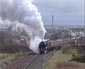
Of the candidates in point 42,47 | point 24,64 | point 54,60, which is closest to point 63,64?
point 24,64

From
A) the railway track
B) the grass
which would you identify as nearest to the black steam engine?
the grass

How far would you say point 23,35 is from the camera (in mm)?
97000

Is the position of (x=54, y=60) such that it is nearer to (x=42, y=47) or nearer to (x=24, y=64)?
(x=24, y=64)

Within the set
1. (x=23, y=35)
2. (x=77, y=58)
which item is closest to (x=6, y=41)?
(x=23, y=35)

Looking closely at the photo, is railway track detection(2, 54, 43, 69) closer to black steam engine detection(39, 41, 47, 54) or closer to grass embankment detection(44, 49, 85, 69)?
grass embankment detection(44, 49, 85, 69)

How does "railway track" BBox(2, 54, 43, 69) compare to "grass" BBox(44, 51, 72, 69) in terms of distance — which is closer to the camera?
"railway track" BBox(2, 54, 43, 69)

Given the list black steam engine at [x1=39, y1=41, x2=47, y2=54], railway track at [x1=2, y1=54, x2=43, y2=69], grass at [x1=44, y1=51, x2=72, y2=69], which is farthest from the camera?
black steam engine at [x1=39, y1=41, x2=47, y2=54]

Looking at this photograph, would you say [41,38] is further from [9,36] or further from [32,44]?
[9,36]

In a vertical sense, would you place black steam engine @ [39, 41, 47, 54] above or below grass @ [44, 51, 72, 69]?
above

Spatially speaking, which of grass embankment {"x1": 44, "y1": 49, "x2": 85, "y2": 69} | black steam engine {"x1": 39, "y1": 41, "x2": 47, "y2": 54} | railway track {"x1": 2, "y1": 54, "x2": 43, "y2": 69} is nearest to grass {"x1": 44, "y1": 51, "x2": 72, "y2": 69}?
grass embankment {"x1": 44, "y1": 49, "x2": 85, "y2": 69}

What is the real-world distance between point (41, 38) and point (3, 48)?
8.90 m

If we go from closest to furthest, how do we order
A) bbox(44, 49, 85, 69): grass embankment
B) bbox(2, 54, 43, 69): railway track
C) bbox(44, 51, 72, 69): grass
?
1. bbox(44, 49, 85, 69): grass embankment
2. bbox(2, 54, 43, 69): railway track
3. bbox(44, 51, 72, 69): grass

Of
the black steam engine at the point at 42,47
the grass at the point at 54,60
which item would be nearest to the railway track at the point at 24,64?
the grass at the point at 54,60

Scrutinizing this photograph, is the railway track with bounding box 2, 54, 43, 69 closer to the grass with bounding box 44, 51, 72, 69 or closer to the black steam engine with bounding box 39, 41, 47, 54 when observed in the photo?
the grass with bounding box 44, 51, 72, 69
